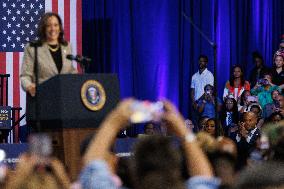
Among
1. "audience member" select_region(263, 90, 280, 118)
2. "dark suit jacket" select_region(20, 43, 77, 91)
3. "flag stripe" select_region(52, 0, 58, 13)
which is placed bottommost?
"audience member" select_region(263, 90, 280, 118)

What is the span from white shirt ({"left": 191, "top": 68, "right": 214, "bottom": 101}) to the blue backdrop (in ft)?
1.73

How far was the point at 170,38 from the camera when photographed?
12.7 meters

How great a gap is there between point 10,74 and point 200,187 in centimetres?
865

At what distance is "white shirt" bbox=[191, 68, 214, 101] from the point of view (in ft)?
37.9

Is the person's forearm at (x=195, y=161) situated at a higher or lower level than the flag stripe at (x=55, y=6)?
lower

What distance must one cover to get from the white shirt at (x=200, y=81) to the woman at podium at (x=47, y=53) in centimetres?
655

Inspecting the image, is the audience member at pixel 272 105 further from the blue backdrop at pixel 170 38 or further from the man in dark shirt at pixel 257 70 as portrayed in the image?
the blue backdrop at pixel 170 38

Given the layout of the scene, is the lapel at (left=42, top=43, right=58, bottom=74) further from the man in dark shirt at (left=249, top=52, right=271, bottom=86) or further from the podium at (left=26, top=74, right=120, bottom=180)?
the man in dark shirt at (left=249, top=52, right=271, bottom=86)

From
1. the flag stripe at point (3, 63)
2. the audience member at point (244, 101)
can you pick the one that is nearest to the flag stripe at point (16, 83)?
the flag stripe at point (3, 63)

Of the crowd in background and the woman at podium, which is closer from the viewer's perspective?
the crowd in background

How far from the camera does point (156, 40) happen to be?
12805 millimetres

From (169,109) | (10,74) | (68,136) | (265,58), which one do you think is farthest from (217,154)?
(265,58)

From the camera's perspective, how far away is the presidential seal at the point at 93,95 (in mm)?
4750

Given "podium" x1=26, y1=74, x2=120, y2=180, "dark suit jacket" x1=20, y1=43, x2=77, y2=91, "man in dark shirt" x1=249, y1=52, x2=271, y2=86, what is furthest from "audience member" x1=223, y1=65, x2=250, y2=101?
"podium" x1=26, y1=74, x2=120, y2=180
